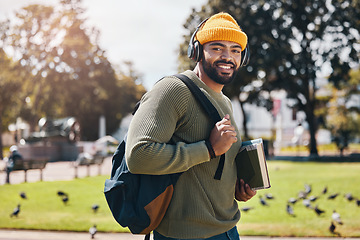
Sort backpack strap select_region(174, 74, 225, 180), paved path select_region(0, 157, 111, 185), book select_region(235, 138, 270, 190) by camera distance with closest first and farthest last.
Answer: backpack strap select_region(174, 74, 225, 180) < book select_region(235, 138, 270, 190) < paved path select_region(0, 157, 111, 185)

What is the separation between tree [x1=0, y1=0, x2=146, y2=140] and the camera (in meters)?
35.6

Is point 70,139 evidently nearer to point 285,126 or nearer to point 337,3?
point 337,3

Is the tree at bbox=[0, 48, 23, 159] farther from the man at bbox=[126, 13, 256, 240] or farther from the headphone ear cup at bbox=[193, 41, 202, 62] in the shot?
the man at bbox=[126, 13, 256, 240]

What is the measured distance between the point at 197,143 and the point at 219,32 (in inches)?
24.5

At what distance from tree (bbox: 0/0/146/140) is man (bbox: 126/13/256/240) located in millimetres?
35496

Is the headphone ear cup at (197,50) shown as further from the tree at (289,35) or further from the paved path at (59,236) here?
the tree at (289,35)

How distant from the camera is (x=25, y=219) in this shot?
8141 millimetres

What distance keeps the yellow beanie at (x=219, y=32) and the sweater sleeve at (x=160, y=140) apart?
0.40m

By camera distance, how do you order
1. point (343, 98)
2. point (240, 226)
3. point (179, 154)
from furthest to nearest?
point (343, 98) → point (240, 226) → point (179, 154)

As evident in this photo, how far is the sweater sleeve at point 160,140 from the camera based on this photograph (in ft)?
6.20

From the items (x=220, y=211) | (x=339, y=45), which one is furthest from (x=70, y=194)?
(x=339, y=45)

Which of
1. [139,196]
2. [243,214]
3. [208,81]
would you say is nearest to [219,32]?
[208,81]

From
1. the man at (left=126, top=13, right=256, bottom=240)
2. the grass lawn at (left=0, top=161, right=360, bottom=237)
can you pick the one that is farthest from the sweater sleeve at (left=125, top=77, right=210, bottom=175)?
the grass lawn at (left=0, top=161, right=360, bottom=237)

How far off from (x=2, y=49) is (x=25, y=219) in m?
31.0
